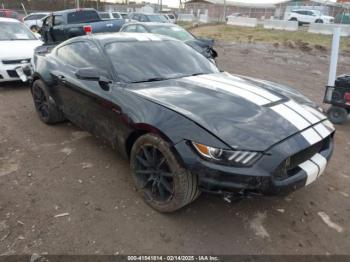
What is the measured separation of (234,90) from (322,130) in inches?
35.3

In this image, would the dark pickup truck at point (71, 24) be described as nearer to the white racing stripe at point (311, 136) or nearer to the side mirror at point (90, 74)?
the side mirror at point (90, 74)

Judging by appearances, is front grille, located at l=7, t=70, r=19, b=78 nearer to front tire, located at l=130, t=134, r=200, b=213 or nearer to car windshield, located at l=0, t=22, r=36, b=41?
car windshield, located at l=0, t=22, r=36, b=41

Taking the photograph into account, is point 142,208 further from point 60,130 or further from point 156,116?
point 60,130

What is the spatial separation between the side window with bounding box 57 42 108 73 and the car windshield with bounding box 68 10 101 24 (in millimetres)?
7912

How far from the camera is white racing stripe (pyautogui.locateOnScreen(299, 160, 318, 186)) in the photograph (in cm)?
258

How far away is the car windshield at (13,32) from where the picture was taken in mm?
7699

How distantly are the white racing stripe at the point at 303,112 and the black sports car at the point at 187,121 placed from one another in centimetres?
1

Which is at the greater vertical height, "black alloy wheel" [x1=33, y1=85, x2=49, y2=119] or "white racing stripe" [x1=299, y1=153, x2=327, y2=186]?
"white racing stripe" [x1=299, y1=153, x2=327, y2=186]

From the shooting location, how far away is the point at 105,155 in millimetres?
4035

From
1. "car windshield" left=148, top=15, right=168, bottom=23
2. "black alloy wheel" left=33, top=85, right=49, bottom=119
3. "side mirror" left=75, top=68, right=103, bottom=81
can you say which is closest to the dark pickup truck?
"car windshield" left=148, top=15, right=168, bottom=23

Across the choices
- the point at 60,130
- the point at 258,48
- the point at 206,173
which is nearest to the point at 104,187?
the point at 206,173

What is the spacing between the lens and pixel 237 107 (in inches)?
110

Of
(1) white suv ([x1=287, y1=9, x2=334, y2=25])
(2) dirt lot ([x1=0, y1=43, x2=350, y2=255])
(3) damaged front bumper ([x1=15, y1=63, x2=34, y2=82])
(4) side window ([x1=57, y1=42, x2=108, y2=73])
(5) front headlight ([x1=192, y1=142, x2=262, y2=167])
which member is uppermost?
(1) white suv ([x1=287, y1=9, x2=334, y2=25])

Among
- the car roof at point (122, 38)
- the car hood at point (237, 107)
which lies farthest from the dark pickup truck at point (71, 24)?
the car hood at point (237, 107)
